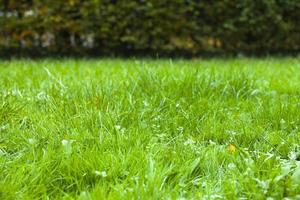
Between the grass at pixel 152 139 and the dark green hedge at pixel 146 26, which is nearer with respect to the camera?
the grass at pixel 152 139

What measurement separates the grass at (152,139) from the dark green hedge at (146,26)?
387cm

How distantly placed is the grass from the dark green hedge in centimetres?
387

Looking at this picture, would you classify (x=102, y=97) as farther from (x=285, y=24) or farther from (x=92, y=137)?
(x=285, y=24)

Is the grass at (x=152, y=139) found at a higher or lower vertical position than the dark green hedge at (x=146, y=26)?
higher

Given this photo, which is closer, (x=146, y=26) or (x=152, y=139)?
(x=152, y=139)

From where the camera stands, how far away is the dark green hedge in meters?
7.25

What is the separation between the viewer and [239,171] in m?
1.90

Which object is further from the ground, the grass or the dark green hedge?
the grass

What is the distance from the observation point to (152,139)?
2268 millimetres

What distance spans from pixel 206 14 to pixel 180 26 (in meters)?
0.49

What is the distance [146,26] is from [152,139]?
5228mm

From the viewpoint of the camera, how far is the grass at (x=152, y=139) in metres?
1.77

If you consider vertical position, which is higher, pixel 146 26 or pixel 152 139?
pixel 152 139

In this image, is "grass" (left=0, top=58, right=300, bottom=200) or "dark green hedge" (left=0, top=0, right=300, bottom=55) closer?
"grass" (left=0, top=58, right=300, bottom=200)
